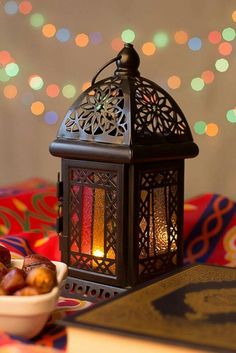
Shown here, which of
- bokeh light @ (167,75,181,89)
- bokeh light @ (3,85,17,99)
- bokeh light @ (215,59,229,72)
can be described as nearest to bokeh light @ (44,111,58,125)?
bokeh light @ (3,85,17,99)

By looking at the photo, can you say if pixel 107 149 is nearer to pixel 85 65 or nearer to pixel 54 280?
pixel 54 280

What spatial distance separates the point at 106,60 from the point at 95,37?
65 millimetres

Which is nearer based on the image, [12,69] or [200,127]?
[200,127]

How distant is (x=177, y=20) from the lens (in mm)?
1521

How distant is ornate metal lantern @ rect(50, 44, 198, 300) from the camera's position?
885mm

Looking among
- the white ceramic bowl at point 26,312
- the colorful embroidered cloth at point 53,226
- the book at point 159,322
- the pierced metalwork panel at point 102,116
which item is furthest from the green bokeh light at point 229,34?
the white ceramic bowl at point 26,312

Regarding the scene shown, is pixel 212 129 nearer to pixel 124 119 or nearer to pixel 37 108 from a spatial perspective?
pixel 37 108

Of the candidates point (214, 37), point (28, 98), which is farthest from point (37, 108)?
point (214, 37)

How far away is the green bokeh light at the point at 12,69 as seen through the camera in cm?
175

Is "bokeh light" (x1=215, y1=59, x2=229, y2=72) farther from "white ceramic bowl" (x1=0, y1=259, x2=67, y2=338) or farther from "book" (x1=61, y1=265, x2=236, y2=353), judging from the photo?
"white ceramic bowl" (x1=0, y1=259, x2=67, y2=338)

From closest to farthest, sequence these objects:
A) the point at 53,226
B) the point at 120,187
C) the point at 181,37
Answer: the point at 120,187
the point at 53,226
the point at 181,37

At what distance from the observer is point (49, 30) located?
5.57 feet

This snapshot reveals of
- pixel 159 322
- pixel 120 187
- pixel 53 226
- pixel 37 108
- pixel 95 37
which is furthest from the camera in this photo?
pixel 37 108

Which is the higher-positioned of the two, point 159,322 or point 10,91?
point 10,91
